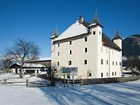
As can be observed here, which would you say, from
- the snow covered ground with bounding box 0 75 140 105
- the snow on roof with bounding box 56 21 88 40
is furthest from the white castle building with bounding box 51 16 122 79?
the snow covered ground with bounding box 0 75 140 105

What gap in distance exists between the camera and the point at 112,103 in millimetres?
17359

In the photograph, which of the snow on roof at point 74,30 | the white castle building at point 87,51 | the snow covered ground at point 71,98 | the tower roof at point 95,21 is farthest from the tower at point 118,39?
the snow covered ground at point 71,98

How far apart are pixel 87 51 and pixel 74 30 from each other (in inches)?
408

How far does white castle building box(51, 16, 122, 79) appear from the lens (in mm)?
55250

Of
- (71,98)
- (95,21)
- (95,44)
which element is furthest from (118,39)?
(71,98)

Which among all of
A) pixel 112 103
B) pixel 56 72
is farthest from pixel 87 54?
pixel 112 103

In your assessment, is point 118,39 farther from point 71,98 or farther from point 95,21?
point 71,98

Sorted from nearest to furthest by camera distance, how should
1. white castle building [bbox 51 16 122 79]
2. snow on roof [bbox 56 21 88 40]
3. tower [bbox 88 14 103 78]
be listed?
tower [bbox 88 14 103 78] < white castle building [bbox 51 16 122 79] < snow on roof [bbox 56 21 88 40]

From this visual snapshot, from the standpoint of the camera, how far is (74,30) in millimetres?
64625

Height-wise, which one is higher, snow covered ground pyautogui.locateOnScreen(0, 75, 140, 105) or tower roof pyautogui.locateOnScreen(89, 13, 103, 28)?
tower roof pyautogui.locateOnScreen(89, 13, 103, 28)

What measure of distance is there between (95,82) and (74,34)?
25540 millimetres

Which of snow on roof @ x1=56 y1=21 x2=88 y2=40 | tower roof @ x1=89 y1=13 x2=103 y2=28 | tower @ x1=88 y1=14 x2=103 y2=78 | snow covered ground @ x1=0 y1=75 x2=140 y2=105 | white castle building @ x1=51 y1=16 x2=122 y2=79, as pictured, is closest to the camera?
snow covered ground @ x1=0 y1=75 x2=140 y2=105

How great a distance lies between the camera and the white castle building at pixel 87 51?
5525cm

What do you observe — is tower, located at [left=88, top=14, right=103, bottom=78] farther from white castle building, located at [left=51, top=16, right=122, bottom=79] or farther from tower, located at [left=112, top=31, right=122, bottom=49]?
tower, located at [left=112, top=31, right=122, bottom=49]
